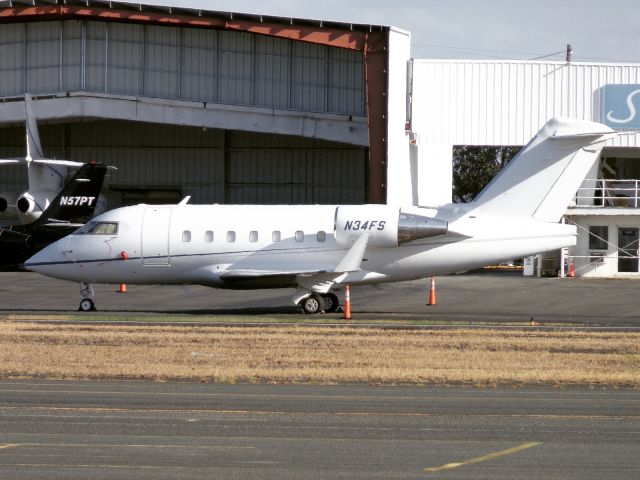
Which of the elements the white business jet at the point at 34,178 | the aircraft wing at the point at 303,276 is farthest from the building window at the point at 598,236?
the white business jet at the point at 34,178

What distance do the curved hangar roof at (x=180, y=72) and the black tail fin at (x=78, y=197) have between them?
5.23 m

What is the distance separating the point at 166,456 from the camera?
38.2ft

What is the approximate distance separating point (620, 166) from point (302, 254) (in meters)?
28.7

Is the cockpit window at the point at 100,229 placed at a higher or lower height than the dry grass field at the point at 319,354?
higher

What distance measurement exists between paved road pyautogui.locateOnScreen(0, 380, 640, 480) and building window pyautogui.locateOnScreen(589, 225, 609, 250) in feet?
104

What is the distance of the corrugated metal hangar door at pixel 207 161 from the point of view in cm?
6209

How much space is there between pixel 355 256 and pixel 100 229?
687 centimetres

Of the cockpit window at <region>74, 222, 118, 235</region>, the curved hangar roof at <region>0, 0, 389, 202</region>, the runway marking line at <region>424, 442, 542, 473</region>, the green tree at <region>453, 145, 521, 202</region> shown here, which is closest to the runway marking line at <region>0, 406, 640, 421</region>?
the runway marking line at <region>424, 442, 542, 473</region>

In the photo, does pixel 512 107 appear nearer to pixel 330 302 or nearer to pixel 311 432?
pixel 330 302

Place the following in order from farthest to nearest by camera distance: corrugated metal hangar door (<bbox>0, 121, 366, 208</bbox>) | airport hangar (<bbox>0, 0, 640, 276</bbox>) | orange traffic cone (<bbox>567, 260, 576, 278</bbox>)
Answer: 1. corrugated metal hangar door (<bbox>0, 121, 366, 208</bbox>)
2. airport hangar (<bbox>0, 0, 640, 276</bbox>)
3. orange traffic cone (<bbox>567, 260, 576, 278</bbox>)

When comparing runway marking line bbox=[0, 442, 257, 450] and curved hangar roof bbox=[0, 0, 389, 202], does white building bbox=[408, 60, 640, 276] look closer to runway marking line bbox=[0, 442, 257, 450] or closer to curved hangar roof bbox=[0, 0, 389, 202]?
curved hangar roof bbox=[0, 0, 389, 202]

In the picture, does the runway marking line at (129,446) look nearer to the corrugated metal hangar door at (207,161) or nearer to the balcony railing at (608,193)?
the balcony railing at (608,193)

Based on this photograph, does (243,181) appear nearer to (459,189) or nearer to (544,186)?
(459,189)

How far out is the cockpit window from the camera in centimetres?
3130
